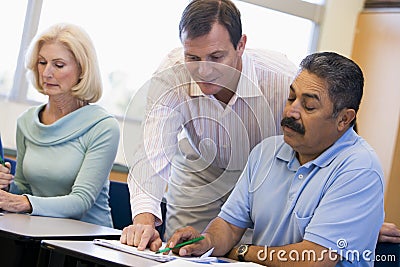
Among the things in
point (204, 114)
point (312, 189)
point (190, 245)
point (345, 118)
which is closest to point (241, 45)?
point (204, 114)

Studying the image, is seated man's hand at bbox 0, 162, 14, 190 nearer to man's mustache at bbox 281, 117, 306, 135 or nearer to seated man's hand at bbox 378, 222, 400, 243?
man's mustache at bbox 281, 117, 306, 135

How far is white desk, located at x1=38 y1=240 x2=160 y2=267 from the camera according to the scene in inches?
63.8

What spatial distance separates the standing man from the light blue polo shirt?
7 cm

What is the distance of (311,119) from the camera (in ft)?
6.77

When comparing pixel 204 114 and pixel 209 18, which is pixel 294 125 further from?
pixel 209 18

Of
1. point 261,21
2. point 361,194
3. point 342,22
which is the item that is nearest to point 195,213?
point 361,194

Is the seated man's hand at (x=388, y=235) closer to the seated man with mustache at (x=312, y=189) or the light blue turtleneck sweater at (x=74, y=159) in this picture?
the seated man with mustache at (x=312, y=189)

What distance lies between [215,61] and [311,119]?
0.33 meters

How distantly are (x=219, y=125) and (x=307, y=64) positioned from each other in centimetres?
34

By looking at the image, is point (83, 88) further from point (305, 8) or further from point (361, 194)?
point (305, 8)

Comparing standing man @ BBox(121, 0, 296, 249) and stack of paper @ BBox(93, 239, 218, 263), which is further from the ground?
standing man @ BBox(121, 0, 296, 249)

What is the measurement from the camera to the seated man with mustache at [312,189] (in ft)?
6.29

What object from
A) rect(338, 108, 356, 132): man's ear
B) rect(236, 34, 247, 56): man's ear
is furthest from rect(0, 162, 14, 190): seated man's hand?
rect(338, 108, 356, 132): man's ear

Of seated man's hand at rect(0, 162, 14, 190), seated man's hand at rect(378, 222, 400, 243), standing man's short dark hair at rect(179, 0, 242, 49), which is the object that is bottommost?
seated man's hand at rect(0, 162, 14, 190)
